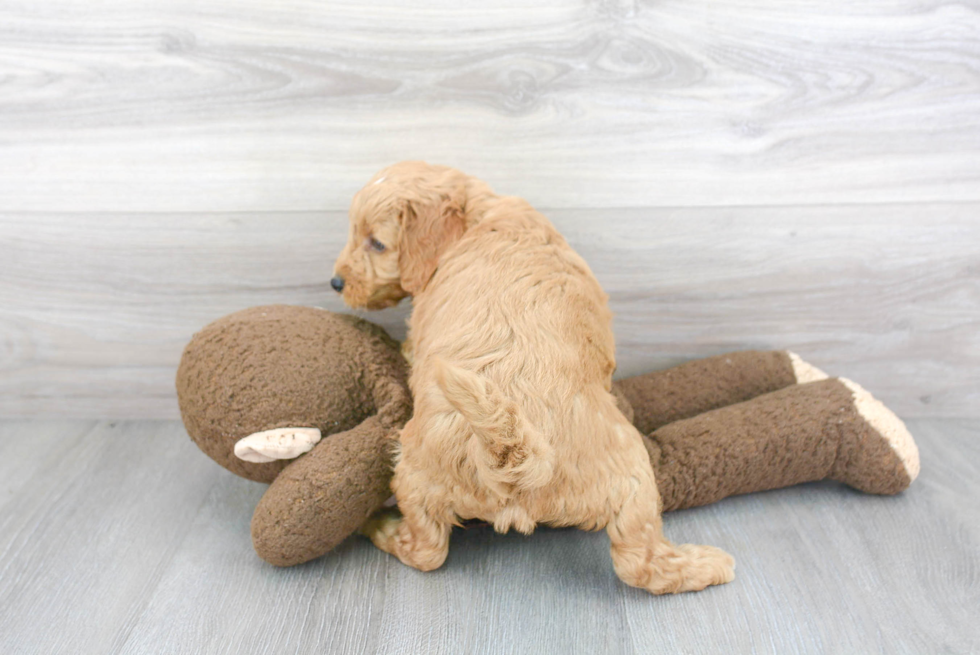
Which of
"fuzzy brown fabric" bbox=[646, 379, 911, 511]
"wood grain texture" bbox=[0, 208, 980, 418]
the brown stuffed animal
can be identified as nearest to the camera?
the brown stuffed animal

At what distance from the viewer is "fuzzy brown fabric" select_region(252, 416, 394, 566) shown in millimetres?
1053

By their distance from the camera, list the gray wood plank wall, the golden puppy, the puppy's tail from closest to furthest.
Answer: the puppy's tail
the golden puppy
the gray wood plank wall

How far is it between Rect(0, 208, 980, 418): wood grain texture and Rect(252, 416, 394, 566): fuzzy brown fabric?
43cm

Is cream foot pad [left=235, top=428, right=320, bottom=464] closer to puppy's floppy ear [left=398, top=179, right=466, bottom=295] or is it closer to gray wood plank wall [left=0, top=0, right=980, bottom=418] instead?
puppy's floppy ear [left=398, top=179, right=466, bottom=295]

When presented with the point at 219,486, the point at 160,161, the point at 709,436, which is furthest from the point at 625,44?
the point at 219,486

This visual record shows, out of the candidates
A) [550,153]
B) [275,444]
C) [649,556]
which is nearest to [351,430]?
[275,444]

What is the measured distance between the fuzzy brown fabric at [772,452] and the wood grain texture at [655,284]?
29 centimetres

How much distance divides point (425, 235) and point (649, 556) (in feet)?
2.09

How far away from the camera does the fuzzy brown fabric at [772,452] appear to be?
123 centimetres

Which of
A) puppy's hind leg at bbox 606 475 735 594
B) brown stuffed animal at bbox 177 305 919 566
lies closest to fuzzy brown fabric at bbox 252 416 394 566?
brown stuffed animal at bbox 177 305 919 566

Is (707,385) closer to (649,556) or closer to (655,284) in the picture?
(655,284)

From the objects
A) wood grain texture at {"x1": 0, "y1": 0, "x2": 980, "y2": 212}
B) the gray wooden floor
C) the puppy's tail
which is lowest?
the gray wooden floor

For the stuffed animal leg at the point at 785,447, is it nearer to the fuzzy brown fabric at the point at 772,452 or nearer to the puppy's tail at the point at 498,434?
the fuzzy brown fabric at the point at 772,452

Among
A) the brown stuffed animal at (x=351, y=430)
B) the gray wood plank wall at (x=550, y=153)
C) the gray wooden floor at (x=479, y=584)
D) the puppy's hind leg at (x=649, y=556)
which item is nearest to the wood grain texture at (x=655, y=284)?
the gray wood plank wall at (x=550, y=153)
